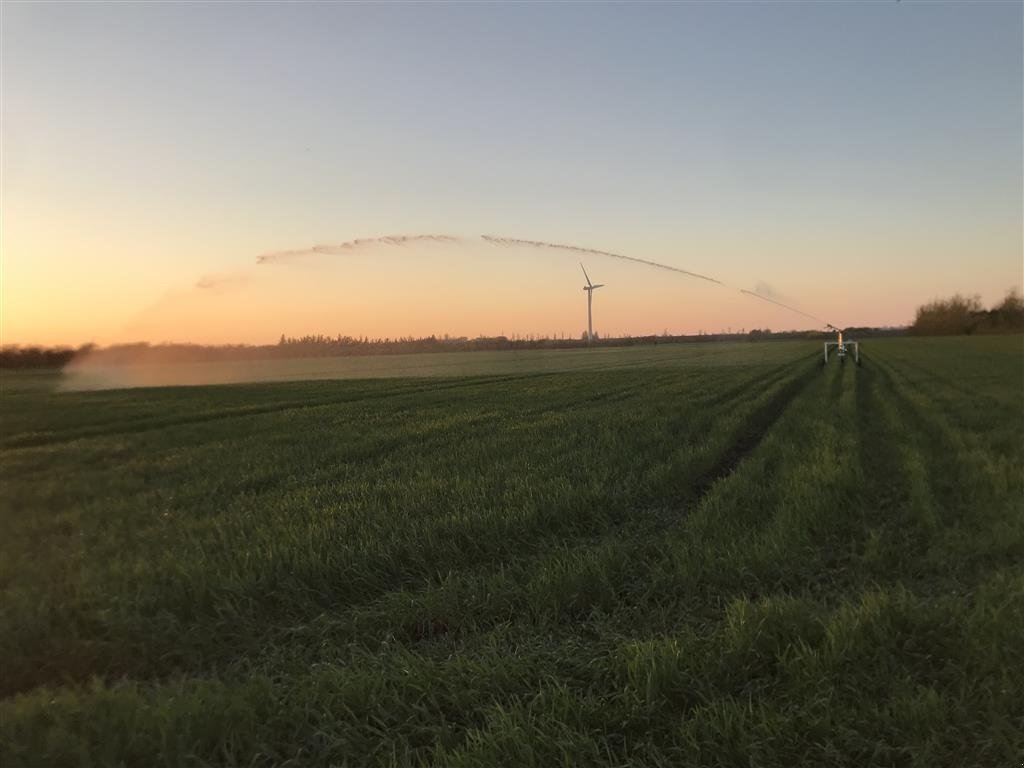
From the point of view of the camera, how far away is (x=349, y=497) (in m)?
9.89

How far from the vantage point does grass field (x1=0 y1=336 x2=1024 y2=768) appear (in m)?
3.81

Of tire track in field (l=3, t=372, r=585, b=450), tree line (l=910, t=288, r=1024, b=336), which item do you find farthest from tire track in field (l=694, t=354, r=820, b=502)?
tree line (l=910, t=288, r=1024, b=336)

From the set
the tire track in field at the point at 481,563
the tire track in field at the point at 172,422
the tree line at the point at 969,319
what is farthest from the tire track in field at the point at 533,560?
the tree line at the point at 969,319

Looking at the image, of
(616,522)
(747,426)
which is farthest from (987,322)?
(616,522)

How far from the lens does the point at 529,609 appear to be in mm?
5824

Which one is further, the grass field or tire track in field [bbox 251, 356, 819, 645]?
tire track in field [bbox 251, 356, 819, 645]

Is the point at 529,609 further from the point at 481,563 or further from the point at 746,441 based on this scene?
the point at 746,441

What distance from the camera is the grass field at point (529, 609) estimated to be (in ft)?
12.5

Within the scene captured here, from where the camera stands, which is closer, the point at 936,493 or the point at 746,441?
the point at 936,493

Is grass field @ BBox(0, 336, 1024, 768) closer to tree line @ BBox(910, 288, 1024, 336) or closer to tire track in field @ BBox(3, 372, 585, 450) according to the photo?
tire track in field @ BBox(3, 372, 585, 450)

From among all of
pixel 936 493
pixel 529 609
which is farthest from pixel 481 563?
pixel 936 493

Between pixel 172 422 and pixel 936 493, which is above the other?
pixel 936 493

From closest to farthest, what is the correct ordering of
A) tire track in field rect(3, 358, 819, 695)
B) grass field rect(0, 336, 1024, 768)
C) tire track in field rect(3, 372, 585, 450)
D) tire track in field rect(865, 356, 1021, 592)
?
grass field rect(0, 336, 1024, 768) → tire track in field rect(3, 358, 819, 695) → tire track in field rect(865, 356, 1021, 592) → tire track in field rect(3, 372, 585, 450)

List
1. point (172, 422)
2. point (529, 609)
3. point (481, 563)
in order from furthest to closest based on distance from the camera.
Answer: point (172, 422), point (481, 563), point (529, 609)
